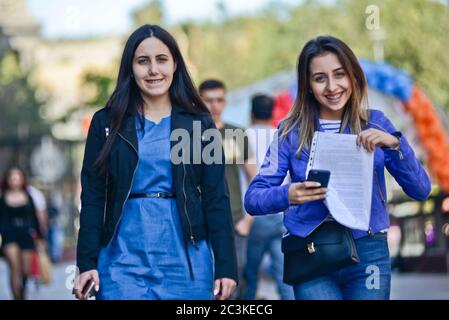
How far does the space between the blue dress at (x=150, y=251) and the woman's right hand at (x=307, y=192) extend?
20.5 inches

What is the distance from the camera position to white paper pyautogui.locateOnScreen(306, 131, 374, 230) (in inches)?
211

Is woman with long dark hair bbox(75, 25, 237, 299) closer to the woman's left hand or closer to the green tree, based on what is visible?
the woman's left hand

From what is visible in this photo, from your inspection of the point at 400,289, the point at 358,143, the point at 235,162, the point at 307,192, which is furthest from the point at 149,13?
the point at 307,192

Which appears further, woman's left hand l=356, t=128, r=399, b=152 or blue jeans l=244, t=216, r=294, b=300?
blue jeans l=244, t=216, r=294, b=300

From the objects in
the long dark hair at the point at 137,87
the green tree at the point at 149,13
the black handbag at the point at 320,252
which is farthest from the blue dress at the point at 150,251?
the green tree at the point at 149,13

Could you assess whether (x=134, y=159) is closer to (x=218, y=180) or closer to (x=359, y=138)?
(x=218, y=180)

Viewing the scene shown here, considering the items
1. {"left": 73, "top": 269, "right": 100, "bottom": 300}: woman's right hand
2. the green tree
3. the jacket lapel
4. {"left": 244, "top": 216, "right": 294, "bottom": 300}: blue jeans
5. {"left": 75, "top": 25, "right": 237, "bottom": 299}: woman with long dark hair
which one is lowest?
{"left": 244, "top": 216, "right": 294, "bottom": 300}: blue jeans

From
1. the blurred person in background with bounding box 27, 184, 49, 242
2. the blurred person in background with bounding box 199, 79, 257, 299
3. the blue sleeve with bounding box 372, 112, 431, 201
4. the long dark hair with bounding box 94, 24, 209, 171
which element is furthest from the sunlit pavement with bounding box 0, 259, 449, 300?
the blue sleeve with bounding box 372, 112, 431, 201

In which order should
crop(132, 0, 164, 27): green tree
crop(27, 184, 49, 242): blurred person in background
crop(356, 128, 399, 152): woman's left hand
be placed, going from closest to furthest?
crop(356, 128, 399, 152): woman's left hand → crop(27, 184, 49, 242): blurred person in background → crop(132, 0, 164, 27): green tree

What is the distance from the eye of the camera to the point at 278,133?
5617 millimetres

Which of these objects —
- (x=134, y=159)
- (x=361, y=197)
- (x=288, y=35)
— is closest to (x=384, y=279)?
(x=361, y=197)
